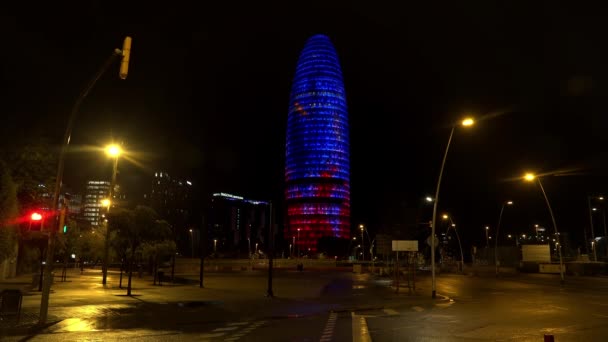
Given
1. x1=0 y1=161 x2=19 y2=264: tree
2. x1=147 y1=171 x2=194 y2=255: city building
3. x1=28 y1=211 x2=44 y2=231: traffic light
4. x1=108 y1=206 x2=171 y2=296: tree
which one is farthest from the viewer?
x1=147 y1=171 x2=194 y2=255: city building

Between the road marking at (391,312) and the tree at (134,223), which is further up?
the tree at (134,223)

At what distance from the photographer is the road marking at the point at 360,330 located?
1265cm

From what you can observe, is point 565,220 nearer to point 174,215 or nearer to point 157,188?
point 174,215

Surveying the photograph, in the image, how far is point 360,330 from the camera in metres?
14.3

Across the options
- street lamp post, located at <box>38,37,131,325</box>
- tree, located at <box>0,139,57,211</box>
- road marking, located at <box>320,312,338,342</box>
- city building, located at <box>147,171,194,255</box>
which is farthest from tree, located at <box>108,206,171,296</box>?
city building, located at <box>147,171,194,255</box>

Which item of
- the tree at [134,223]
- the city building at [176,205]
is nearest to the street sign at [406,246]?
the tree at [134,223]

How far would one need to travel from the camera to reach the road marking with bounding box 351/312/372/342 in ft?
41.5

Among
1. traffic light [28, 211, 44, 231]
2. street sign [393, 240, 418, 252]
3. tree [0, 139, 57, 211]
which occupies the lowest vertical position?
street sign [393, 240, 418, 252]

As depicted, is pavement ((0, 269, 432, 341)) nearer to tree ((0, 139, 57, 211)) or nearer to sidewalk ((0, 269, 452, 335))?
sidewalk ((0, 269, 452, 335))

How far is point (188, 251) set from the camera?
140 meters

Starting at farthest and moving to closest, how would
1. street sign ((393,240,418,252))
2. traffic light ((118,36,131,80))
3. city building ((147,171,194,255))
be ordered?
city building ((147,171,194,255)) < street sign ((393,240,418,252)) < traffic light ((118,36,131,80))

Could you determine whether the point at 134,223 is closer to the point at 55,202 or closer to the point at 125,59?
the point at 55,202

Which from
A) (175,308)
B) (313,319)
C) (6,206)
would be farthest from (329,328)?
(6,206)

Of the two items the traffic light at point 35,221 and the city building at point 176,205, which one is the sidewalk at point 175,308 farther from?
the city building at point 176,205
